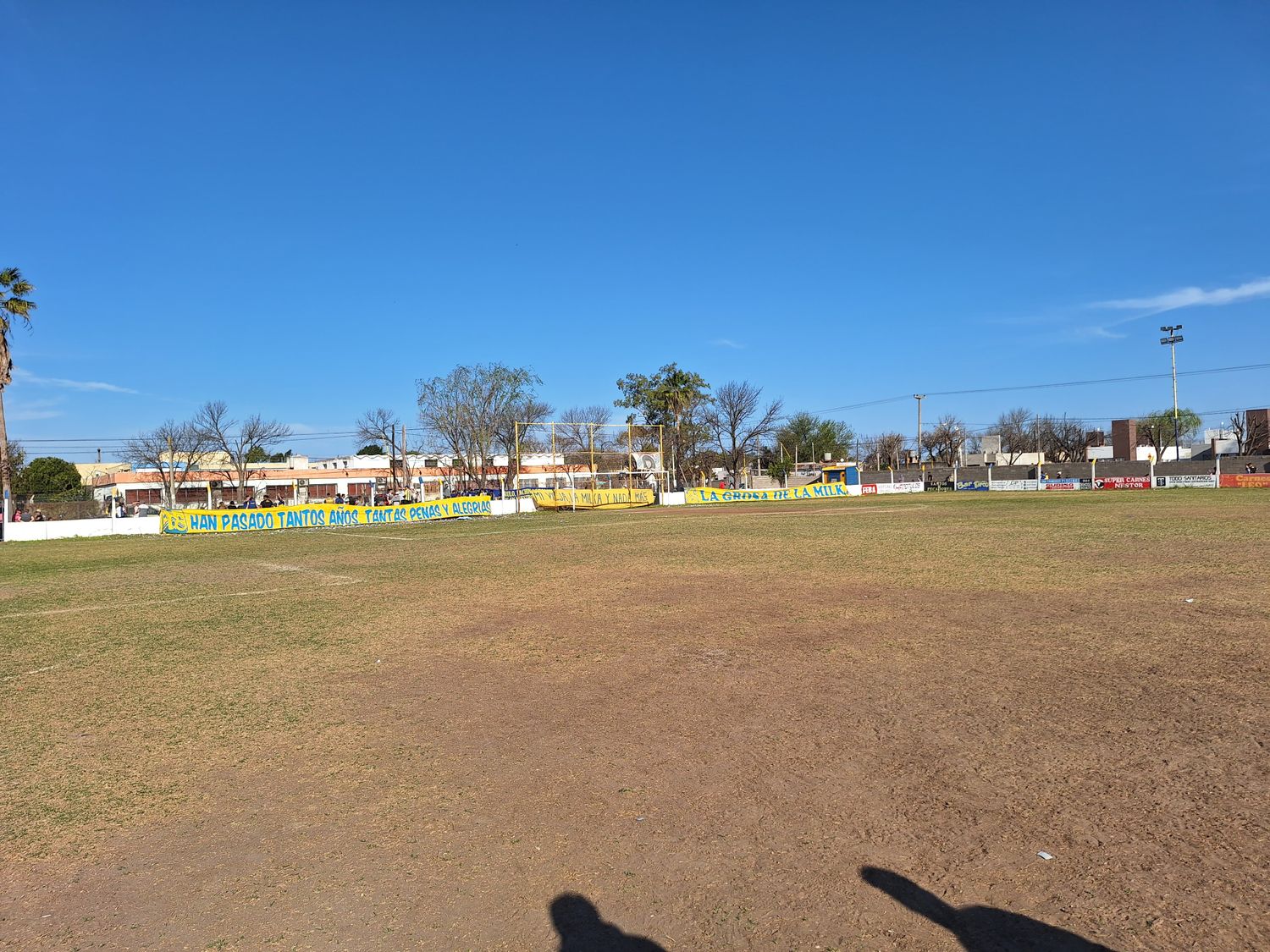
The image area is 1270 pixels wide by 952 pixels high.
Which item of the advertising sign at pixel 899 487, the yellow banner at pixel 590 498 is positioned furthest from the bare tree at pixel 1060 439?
the yellow banner at pixel 590 498

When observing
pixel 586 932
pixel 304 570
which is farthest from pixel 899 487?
pixel 586 932

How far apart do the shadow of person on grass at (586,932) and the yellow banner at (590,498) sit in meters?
42.8

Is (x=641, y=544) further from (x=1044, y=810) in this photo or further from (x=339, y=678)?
(x=1044, y=810)

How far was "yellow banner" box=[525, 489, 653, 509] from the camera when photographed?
1843 inches

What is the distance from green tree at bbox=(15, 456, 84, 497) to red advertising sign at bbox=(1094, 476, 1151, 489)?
254 ft

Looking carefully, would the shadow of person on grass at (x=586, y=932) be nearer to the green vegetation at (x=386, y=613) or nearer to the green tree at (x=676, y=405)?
the green vegetation at (x=386, y=613)

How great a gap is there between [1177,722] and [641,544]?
1710 centimetres

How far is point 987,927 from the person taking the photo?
3.35 meters

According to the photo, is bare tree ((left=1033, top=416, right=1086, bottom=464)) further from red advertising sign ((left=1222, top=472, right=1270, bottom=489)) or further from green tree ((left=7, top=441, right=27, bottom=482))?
green tree ((left=7, top=441, right=27, bottom=482))

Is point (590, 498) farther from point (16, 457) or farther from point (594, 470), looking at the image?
point (16, 457)

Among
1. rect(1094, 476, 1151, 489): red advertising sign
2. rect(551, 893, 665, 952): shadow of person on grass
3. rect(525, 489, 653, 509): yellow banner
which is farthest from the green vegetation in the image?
rect(1094, 476, 1151, 489): red advertising sign

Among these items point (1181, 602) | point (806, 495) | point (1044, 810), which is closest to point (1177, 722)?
point (1044, 810)

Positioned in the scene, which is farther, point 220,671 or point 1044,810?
point 220,671

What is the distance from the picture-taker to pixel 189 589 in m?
15.2
